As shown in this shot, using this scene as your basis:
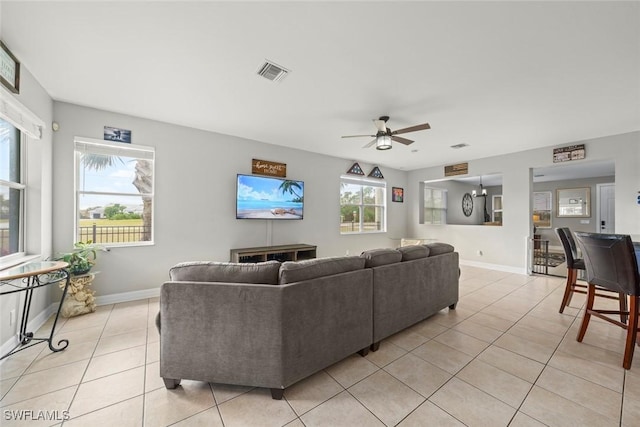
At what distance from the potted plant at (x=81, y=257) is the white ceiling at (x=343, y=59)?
5.75 ft

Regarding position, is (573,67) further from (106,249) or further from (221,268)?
(106,249)

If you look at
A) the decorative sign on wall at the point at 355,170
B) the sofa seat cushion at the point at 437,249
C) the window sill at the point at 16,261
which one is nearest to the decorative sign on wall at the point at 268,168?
the decorative sign on wall at the point at 355,170

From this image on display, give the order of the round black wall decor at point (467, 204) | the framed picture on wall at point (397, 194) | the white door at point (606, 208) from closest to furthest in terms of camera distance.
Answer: the framed picture on wall at point (397, 194)
the white door at point (606, 208)
the round black wall decor at point (467, 204)

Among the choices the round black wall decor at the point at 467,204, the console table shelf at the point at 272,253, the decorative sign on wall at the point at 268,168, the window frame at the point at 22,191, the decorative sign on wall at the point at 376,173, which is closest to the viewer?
the window frame at the point at 22,191

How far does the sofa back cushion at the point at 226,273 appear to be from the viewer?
1652 millimetres

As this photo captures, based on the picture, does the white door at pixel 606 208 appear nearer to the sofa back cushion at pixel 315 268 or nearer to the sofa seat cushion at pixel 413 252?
the sofa seat cushion at pixel 413 252

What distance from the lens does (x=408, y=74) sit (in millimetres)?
2391

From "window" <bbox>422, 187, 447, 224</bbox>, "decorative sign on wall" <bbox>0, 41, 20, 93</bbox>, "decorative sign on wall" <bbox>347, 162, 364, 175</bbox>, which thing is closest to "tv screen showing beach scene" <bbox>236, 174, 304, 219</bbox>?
"decorative sign on wall" <bbox>347, 162, 364, 175</bbox>

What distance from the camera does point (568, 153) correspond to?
4.47 meters

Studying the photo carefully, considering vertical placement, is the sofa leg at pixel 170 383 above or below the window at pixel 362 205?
below

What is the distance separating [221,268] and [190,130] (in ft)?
9.96

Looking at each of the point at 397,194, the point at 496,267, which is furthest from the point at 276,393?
the point at 397,194

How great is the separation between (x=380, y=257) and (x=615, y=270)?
1.94m

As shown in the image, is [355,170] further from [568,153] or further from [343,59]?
[568,153]
